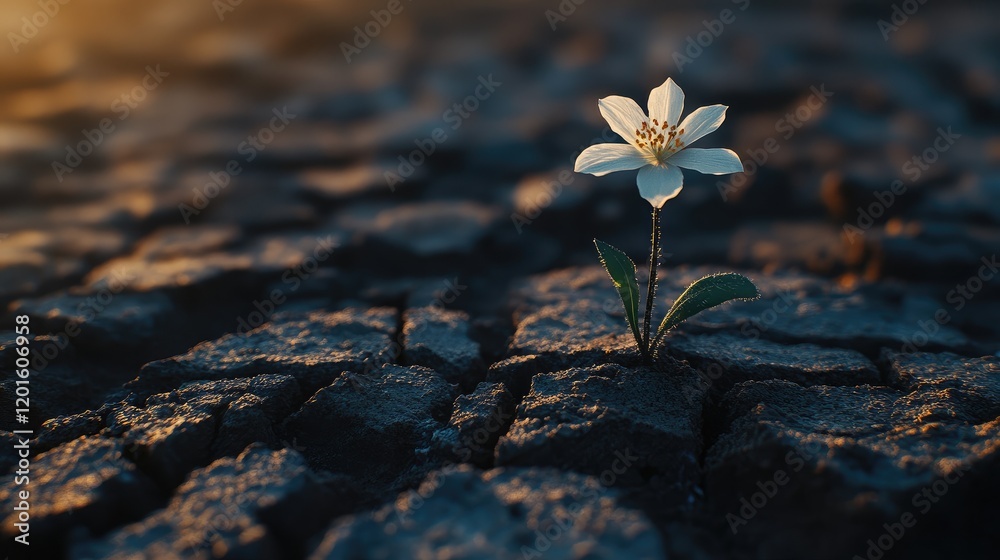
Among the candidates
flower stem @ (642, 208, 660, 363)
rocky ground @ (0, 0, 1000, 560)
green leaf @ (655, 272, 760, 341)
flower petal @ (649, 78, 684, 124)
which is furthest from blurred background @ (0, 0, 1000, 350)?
flower petal @ (649, 78, 684, 124)

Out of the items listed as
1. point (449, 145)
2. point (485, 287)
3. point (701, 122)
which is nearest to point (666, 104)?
point (701, 122)

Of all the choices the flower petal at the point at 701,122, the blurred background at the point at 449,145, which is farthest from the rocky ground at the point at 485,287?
the flower petal at the point at 701,122

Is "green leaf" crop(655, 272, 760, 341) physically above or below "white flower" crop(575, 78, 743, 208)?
below

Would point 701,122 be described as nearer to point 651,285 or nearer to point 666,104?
point 666,104

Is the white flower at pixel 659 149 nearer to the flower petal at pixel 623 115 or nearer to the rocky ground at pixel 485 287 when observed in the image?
the flower petal at pixel 623 115

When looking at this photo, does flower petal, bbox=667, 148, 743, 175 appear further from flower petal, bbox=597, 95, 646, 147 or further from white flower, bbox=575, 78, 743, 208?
flower petal, bbox=597, 95, 646, 147

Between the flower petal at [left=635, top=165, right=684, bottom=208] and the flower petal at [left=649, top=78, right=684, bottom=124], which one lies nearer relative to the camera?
the flower petal at [left=635, top=165, right=684, bottom=208]
